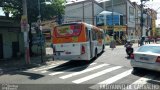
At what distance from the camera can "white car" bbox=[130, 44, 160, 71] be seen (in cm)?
1112

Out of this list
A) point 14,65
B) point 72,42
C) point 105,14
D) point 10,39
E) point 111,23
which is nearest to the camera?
point 72,42

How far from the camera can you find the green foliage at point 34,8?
21.7 metres

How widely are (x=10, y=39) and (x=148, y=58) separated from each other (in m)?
15.9

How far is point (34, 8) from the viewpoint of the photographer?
72.4 feet

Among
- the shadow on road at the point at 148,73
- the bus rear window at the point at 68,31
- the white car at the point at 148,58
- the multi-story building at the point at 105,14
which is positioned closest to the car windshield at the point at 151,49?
the white car at the point at 148,58

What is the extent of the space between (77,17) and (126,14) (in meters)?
11.3

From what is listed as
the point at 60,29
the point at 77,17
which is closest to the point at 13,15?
the point at 60,29

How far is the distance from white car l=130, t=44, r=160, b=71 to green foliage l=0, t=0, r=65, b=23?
12.7m

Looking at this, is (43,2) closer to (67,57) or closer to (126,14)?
(67,57)

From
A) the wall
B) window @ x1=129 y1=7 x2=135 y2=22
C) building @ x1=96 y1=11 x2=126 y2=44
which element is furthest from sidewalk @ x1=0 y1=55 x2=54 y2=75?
window @ x1=129 y1=7 x2=135 y2=22

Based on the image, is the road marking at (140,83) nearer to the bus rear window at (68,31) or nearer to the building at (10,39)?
the bus rear window at (68,31)

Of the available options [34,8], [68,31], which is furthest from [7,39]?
[68,31]

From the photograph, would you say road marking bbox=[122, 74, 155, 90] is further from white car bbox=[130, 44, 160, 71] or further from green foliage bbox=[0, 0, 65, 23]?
green foliage bbox=[0, 0, 65, 23]

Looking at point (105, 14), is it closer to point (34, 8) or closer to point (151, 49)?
point (34, 8)
